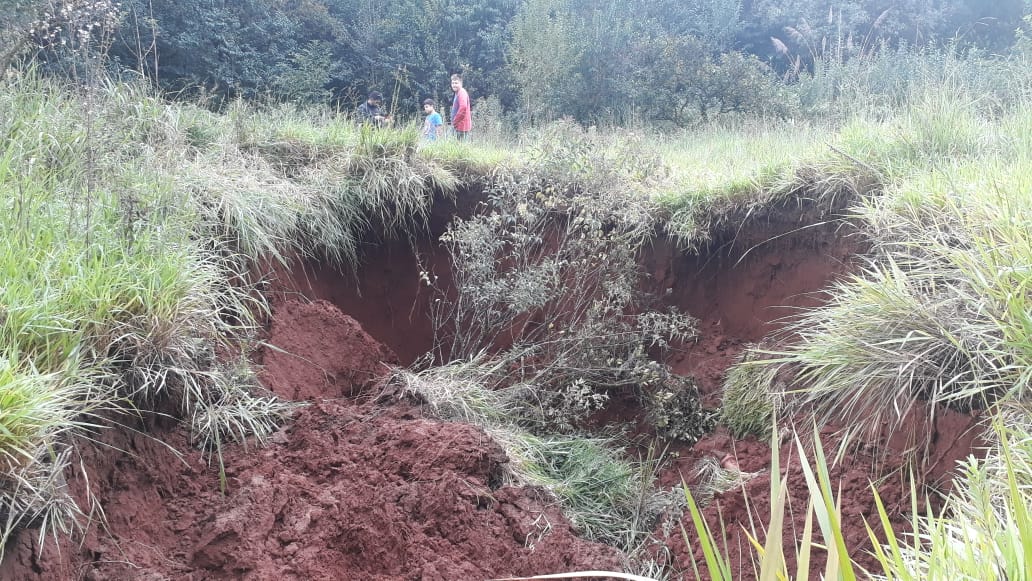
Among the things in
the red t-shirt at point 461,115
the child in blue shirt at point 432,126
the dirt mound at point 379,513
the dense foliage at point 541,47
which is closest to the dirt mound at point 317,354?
the dirt mound at point 379,513

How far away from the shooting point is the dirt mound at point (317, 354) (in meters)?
3.95

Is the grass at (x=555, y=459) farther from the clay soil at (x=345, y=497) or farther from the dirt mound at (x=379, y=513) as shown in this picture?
the dirt mound at (x=379, y=513)

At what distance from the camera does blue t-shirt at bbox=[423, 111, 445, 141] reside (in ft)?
23.8

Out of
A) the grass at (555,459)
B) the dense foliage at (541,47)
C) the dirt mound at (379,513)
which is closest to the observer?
the dirt mound at (379,513)

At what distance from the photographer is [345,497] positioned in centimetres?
291

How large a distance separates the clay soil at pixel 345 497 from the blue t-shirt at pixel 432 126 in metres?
3.27

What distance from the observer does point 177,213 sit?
3.73 metres

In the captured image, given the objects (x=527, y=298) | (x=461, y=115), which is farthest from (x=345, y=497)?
(x=461, y=115)

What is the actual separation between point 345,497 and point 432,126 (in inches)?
231

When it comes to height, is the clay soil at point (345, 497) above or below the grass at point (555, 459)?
above

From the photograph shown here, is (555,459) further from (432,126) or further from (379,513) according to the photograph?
(432,126)

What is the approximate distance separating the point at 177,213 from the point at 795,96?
418 inches

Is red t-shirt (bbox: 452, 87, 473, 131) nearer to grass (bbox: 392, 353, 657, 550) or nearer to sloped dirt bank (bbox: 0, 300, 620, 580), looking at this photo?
grass (bbox: 392, 353, 657, 550)

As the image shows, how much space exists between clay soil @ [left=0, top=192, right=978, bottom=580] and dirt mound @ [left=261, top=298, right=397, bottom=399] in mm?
13
